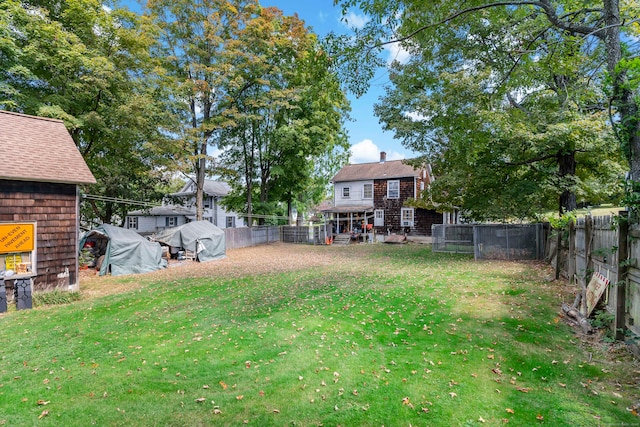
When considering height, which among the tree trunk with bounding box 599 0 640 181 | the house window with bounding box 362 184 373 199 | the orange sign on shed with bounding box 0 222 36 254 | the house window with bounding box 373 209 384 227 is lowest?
the orange sign on shed with bounding box 0 222 36 254

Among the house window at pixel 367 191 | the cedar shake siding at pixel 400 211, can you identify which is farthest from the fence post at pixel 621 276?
the house window at pixel 367 191

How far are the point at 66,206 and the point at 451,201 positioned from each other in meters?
17.8

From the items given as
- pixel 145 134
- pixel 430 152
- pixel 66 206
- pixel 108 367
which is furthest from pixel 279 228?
pixel 108 367

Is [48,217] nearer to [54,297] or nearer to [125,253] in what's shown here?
[54,297]

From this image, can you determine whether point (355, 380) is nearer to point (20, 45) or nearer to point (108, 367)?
point (108, 367)

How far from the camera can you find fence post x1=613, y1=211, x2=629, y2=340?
17.1 ft

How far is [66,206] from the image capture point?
1113 cm

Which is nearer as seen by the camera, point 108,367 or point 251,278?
point 108,367

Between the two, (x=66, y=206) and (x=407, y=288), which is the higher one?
(x=66, y=206)

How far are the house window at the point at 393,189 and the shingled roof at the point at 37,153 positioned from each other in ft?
77.7

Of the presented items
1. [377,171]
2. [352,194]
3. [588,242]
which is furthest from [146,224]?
[588,242]

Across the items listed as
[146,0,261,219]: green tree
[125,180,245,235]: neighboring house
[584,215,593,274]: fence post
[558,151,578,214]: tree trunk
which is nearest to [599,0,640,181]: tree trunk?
Answer: [584,215,593,274]: fence post

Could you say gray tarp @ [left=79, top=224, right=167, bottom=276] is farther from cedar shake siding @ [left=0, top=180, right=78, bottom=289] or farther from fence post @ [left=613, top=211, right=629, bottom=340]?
fence post @ [left=613, top=211, right=629, bottom=340]

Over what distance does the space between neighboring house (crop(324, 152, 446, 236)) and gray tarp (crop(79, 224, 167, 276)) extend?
1798 cm
